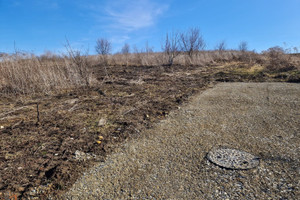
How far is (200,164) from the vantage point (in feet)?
5.87

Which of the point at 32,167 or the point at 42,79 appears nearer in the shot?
the point at 32,167

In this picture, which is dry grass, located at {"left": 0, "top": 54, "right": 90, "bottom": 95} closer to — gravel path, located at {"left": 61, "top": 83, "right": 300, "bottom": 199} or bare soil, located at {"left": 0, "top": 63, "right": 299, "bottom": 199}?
bare soil, located at {"left": 0, "top": 63, "right": 299, "bottom": 199}

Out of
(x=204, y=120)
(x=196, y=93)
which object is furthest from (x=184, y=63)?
(x=204, y=120)

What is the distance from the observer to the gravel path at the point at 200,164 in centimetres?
143

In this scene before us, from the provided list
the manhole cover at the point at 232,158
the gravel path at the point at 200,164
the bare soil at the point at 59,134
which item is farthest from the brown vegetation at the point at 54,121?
the manhole cover at the point at 232,158

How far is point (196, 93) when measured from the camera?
5188 mm

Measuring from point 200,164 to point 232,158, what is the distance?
39cm

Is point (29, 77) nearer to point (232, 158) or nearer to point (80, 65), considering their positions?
point (80, 65)

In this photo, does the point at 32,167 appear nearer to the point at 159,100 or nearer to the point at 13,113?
the point at 13,113

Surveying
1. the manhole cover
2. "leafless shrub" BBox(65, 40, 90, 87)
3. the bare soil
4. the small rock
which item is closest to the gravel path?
the manhole cover

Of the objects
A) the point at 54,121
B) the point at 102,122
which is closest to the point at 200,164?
the point at 102,122

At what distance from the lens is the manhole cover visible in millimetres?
1744

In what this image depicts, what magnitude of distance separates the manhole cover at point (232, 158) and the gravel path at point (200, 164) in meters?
0.07

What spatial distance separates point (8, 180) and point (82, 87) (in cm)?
496
